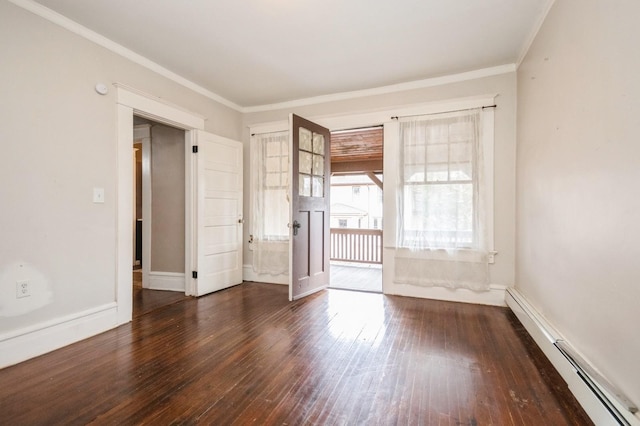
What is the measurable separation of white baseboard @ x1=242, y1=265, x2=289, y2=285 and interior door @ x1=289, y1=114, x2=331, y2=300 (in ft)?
2.12

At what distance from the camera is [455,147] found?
3.46m

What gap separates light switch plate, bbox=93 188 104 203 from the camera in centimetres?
265

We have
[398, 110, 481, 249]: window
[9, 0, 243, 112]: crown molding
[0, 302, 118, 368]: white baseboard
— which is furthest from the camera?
[398, 110, 481, 249]: window

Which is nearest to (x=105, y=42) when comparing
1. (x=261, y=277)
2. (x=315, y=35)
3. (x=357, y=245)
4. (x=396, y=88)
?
(x=315, y=35)

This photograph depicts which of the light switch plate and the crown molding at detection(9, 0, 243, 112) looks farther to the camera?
the light switch plate

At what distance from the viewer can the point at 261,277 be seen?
4488 millimetres

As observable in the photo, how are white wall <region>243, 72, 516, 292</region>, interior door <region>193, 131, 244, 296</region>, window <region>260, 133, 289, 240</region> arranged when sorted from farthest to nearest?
1. window <region>260, 133, 289, 240</region>
2. interior door <region>193, 131, 244, 296</region>
3. white wall <region>243, 72, 516, 292</region>

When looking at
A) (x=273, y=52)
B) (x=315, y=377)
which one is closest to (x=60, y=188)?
(x=273, y=52)

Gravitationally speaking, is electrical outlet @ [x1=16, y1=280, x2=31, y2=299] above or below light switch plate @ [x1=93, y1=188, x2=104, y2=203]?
below

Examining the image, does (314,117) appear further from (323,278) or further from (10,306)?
(10,306)

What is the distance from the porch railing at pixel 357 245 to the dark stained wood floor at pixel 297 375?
3.42 meters

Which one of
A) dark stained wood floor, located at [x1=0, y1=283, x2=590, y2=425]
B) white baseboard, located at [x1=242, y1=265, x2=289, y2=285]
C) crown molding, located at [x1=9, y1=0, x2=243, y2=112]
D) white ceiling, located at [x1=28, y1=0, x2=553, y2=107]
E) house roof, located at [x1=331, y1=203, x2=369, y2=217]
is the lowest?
dark stained wood floor, located at [x1=0, y1=283, x2=590, y2=425]

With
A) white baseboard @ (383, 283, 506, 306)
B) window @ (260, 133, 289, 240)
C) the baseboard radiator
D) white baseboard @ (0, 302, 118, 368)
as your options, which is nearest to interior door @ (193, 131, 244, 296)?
window @ (260, 133, 289, 240)

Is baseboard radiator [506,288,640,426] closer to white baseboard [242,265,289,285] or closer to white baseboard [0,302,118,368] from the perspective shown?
white baseboard [242,265,289,285]
